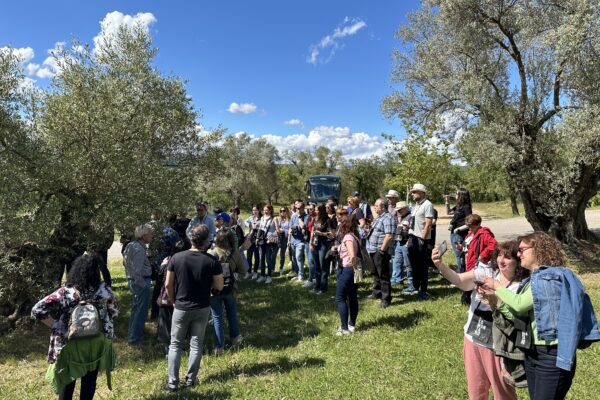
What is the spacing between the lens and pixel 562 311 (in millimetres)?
2455

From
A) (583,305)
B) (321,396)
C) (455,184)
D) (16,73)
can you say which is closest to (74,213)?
(16,73)

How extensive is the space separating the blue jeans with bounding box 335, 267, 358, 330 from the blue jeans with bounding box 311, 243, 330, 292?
232cm

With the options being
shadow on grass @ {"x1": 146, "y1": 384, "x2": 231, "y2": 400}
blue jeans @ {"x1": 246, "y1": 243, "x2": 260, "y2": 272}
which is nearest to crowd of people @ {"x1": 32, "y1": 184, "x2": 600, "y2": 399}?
shadow on grass @ {"x1": 146, "y1": 384, "x2": 231, "y2": 400}

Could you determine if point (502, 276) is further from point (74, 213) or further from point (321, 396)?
point (74, 213)

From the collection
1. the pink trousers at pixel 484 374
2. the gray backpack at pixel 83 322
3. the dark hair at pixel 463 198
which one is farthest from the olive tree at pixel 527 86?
the gray backpack at pixel 83 322

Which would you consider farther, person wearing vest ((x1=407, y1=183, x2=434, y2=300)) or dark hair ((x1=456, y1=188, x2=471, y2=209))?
dark hair ((x1=456, y1=188, x2=471, y2=209))

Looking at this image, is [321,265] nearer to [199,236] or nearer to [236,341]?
[236,341]

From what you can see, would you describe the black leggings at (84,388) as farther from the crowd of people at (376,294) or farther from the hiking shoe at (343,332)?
the hiking shoe at (343,332)

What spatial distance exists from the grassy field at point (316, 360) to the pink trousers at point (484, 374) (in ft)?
3.55

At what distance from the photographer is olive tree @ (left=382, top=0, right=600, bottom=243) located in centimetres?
952

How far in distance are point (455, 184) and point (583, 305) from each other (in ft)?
152

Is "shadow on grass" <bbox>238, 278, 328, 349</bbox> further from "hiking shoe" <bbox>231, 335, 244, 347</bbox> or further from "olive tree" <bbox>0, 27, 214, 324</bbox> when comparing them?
"olive tree" <bbox>0, 27, 214, 324</bbox>

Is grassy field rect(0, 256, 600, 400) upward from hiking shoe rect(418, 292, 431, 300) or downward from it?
downward

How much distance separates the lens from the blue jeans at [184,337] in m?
4.40
